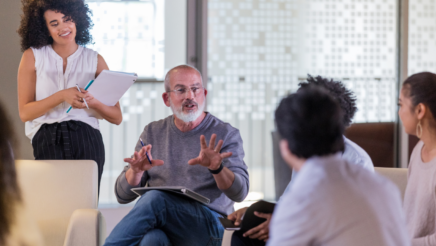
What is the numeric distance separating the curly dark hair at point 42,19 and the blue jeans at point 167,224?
1.31m

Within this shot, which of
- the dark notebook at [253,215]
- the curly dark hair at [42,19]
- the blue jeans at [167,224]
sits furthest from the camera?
the curly dark hair at [42,19]

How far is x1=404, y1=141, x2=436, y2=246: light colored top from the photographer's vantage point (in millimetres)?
1595

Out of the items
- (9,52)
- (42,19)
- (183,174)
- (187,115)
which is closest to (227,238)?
(183,174)

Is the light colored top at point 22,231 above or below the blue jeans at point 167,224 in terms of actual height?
above

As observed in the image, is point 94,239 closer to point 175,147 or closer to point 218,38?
point 175,147

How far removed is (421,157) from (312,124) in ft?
2.84

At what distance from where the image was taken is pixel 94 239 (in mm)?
1927

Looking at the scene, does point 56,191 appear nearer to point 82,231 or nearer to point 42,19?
point 82,231

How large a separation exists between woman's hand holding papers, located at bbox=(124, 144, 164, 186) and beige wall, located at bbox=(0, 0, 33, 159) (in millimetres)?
1612

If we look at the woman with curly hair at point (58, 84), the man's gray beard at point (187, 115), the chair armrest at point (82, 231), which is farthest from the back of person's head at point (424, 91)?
the woman with curly hair at point (58, 84)

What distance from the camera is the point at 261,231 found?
1729mm

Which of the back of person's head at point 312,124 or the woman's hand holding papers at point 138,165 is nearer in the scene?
the back of person's head at point 312,124

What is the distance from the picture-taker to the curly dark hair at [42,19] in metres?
2.70

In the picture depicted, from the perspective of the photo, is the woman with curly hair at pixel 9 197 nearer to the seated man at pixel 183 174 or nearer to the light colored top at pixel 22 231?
the light colored top at pixel 22 231
